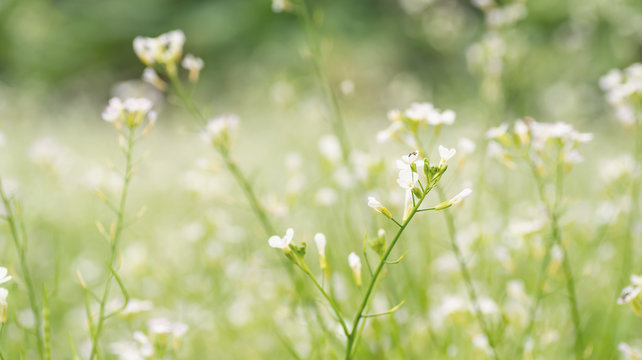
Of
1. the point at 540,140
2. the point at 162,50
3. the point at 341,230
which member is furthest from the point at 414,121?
the point at 341,230

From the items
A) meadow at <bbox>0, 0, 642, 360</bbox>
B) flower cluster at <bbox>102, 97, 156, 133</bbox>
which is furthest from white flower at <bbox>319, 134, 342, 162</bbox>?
flower cluster at <bbox>102, 97, 156, 133</bbox>

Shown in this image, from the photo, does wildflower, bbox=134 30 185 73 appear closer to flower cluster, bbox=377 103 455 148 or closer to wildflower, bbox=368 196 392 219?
flower cluster, bbox=377 103 455 148

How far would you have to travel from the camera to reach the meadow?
2.77 feet

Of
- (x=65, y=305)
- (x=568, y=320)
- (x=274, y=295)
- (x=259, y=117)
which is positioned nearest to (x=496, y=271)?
(x=568, y=320)

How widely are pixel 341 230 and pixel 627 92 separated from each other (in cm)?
70

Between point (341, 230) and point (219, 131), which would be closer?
point (219, 131)

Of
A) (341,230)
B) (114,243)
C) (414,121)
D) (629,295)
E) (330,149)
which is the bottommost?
(629,295)

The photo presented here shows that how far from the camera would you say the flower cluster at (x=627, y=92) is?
0.94 m

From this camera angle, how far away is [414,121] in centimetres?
84

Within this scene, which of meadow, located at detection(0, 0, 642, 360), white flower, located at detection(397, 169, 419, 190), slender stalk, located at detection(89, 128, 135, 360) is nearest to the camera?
white flower, located at detection(397, 169, 419, 190)

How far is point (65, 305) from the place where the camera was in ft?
5.53

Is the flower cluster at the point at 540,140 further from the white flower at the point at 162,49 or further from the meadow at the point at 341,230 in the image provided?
the white flower at the point at 162,49

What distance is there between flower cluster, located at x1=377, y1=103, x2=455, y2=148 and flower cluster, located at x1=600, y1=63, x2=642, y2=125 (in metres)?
0.34

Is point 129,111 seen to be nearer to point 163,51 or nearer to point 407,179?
point 163,51
